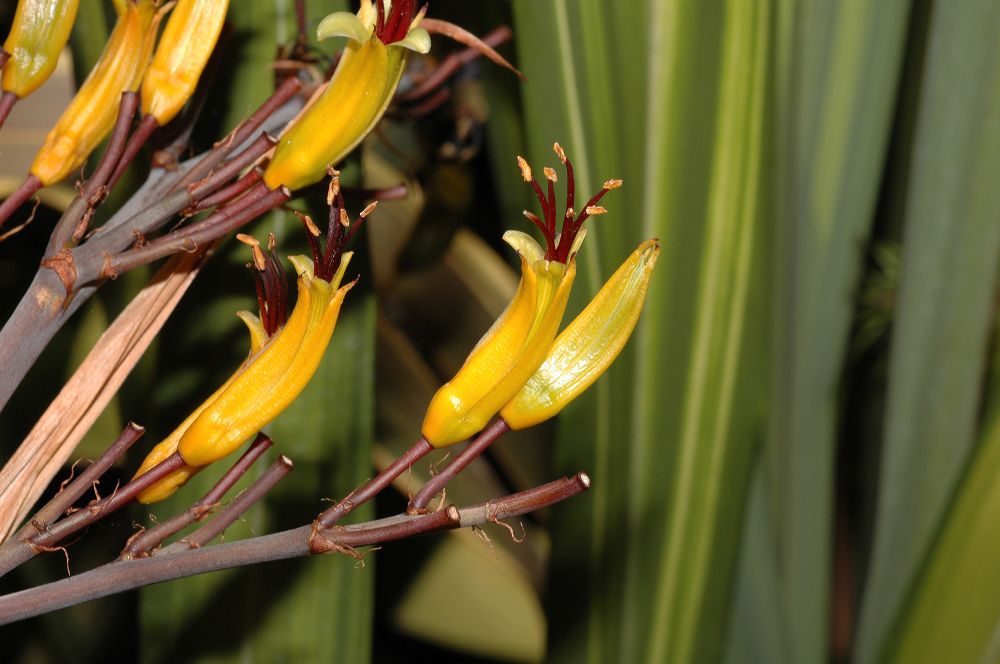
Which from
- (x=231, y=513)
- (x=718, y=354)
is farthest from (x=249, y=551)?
(x=718, y=354)

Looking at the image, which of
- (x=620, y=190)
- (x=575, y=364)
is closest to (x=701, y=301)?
(x=620, y=190)

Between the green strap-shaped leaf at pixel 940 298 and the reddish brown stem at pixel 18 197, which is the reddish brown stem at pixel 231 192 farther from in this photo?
the green strap-shaped leaf at pixel 940 298

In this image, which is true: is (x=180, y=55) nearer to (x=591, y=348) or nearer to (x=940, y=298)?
(x=591, y=348)

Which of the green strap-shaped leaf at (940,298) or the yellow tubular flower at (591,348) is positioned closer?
the yellow tubular flower at (591,348)

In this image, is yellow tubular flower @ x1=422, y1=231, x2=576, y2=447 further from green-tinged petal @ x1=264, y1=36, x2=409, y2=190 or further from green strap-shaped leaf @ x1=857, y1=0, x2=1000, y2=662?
green strap-shaped leaf @ x1=857, y1=0, x2=1000, y2=662

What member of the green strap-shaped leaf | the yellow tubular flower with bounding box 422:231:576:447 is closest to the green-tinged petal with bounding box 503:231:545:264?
the yellow tubular flower with bounding box 422:231:576:447

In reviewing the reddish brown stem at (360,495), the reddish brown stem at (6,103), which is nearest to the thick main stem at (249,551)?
the reddish brown stem at (360,495)

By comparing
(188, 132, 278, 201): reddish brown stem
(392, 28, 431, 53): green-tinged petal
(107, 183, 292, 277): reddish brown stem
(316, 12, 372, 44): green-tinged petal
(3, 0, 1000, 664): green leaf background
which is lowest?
(3, 0, 1000, 664): green leaf background
